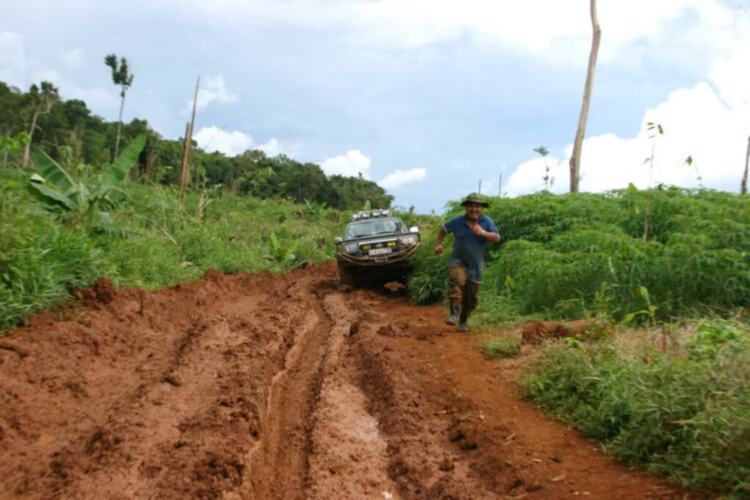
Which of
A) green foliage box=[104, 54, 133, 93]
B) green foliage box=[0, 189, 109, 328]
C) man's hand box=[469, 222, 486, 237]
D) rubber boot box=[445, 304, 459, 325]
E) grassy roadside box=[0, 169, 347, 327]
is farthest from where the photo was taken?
green foliage box=[104, 54, 133, 93]

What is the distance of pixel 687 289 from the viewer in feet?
27.3

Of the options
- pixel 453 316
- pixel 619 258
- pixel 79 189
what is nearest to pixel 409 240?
pixel 453 316

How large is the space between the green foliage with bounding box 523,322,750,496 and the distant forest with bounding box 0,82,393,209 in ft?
113

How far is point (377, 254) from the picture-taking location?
46.1 feet

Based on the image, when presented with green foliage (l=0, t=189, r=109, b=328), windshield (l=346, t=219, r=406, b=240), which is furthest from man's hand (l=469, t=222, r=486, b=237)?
windshield (l=346, t=219, r=406, b=240)

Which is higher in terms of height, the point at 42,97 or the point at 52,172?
the point at 42,97

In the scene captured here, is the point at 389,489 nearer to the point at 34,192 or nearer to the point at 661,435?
the point at 661,435

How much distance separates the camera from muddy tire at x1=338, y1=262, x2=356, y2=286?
14.7m

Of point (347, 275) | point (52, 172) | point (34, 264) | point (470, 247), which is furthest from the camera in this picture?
point (347, 275)

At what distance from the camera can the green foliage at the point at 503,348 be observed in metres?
7.58

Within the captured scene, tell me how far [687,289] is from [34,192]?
37.2 feet

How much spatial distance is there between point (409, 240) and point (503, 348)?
676 cm

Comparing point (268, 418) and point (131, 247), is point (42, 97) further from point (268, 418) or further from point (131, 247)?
point (268, 418)

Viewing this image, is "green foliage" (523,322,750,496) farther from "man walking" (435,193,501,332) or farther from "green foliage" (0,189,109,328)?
"green foliage" (0,189,109,328)
